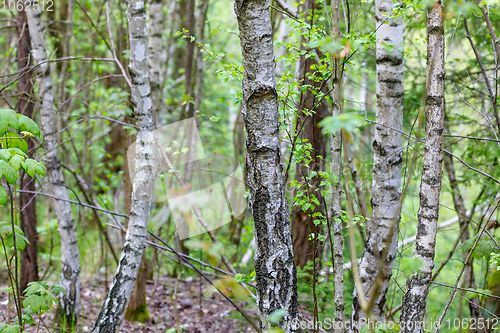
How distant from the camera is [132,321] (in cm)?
390

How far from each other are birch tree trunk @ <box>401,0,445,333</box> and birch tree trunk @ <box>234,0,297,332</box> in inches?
32.8

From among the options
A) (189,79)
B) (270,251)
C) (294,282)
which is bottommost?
(294,282)

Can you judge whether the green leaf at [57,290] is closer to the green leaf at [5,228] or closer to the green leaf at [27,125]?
the green leaf at [5,228]

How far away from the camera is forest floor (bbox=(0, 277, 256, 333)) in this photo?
3.72 m

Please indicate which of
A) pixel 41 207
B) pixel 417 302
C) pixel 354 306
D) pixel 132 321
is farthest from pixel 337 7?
pixel 41 207

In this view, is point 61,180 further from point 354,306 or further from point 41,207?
point 41,207

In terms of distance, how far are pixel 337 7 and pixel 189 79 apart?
13.1 ft

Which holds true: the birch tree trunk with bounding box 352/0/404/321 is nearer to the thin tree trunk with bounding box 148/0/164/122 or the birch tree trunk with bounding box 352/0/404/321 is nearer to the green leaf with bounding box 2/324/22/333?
the green leaf with bounding box 2/324/22/333

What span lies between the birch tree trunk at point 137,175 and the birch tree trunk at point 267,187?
3.95 feet

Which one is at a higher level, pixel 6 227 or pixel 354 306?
pixel 6 227

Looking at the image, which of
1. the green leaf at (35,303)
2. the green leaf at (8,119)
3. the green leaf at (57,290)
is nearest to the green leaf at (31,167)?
the green leaf at (8,119)

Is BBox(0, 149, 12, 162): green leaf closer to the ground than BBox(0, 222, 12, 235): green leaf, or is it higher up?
higher up

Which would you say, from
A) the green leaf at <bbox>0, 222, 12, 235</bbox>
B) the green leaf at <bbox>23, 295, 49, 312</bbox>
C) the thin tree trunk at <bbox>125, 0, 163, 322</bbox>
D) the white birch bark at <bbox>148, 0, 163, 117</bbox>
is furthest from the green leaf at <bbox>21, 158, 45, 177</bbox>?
the white birch bark at <bbox>148, 0, 163, 117</bbox>

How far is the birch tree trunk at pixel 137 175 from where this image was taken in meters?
2.66
